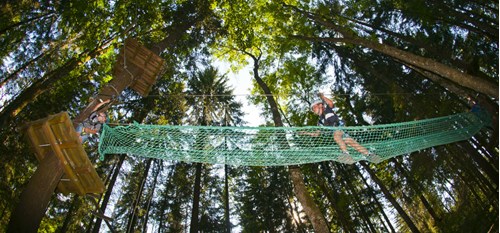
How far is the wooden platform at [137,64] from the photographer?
14.5 ft

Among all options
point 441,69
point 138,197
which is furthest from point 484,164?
point 138,197

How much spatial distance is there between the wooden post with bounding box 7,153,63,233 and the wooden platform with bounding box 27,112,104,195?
109mm

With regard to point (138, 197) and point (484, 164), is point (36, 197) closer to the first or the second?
point (138, 197)

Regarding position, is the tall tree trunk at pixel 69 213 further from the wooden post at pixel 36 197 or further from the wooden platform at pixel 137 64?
the wooden post at pixel 36 197

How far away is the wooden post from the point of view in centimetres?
309

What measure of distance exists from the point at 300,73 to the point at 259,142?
5153 mm

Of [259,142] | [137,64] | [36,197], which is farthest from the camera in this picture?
[137,64]

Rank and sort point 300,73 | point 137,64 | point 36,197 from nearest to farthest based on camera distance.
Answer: point 36,197 → point 137,64 → point 300,73

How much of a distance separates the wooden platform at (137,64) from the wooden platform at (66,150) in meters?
1.36

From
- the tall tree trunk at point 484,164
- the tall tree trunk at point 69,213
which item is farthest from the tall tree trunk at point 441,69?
the tall tree trunk at point 69,213

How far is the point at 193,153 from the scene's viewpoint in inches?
155

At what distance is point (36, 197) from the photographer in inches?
127

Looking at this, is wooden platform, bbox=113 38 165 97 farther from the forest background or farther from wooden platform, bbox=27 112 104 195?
wooden platform, bbox=27 112 104 195

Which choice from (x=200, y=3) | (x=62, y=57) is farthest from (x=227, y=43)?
(x=62, y=57)
